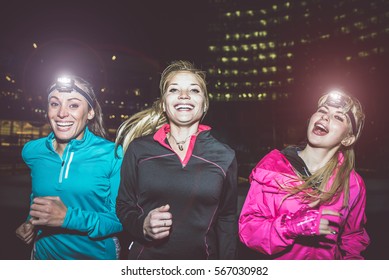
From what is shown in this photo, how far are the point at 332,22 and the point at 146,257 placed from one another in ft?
235

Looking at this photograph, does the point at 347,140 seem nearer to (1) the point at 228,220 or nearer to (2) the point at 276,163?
(2) the point at 276,163

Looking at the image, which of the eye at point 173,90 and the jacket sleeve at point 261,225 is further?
the eye at point 173,90

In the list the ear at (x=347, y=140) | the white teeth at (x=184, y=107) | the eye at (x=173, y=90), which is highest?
the eye at (x=173, y=90)

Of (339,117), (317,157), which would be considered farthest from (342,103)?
(317,157)

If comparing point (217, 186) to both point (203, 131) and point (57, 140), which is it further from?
point (57, 140)

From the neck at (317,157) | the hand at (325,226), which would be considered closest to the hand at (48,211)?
the hand at (325,226)

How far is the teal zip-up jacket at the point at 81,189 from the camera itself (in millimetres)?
2016

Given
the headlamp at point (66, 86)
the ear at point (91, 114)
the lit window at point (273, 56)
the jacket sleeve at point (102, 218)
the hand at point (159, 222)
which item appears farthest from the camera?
the lit window at point (273, 56)

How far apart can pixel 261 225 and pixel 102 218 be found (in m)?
1.21

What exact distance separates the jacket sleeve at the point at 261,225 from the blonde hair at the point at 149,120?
2.82 ft

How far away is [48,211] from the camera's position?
5.95 feet

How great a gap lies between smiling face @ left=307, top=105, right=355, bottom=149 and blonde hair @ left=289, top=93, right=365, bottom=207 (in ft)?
0.26

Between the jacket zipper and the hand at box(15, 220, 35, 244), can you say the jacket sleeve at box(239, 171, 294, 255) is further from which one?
the hand at box(15, 220, 35, 244)

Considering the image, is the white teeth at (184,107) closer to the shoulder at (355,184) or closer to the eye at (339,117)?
the eye at (339,117)
